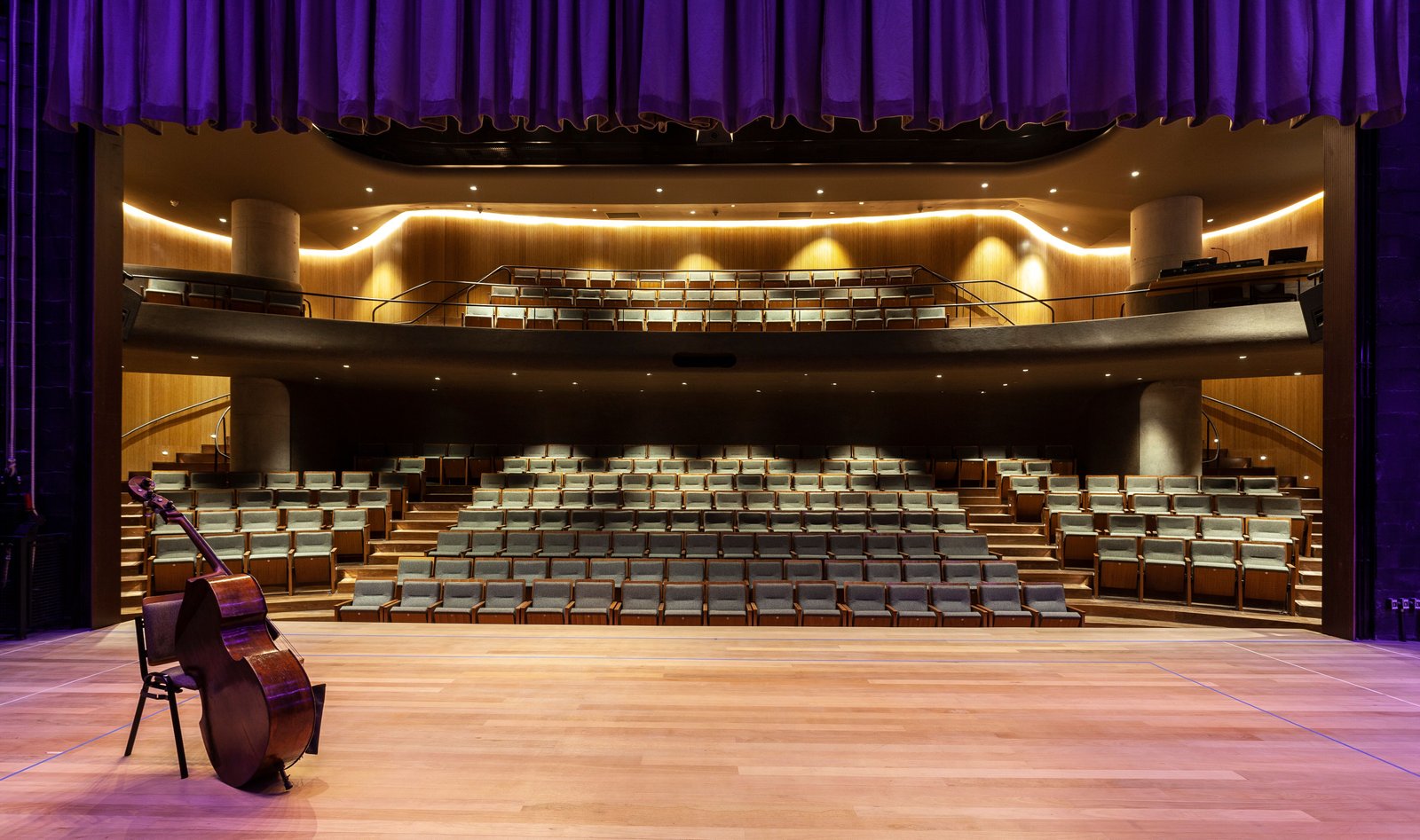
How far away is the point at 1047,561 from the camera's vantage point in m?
5.91

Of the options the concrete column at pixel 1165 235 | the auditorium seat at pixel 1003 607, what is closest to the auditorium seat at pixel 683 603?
the auditorium seat at pixel 1003 607

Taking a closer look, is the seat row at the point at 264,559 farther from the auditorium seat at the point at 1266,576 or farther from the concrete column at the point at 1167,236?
the concrete column at the point at 1167,236

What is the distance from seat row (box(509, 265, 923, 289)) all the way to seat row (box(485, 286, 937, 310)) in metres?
0.27

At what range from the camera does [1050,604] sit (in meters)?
4.32

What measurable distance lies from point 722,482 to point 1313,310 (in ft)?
16.2

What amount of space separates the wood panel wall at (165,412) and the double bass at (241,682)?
26.2 ft

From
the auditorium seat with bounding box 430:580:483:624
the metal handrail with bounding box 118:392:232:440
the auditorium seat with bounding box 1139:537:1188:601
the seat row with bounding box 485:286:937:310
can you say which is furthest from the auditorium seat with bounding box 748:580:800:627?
the metal handrail with bounding box 118:392:232:440

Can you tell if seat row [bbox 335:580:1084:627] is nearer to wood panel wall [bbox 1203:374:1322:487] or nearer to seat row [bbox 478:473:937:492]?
seat row [bbox 478:473:937:492]

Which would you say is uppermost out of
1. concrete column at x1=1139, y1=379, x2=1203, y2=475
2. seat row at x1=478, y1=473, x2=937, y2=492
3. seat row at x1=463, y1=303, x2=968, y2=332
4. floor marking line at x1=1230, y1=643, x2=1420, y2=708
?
seat row at x1=463, y1=303, x2=968, y2=332

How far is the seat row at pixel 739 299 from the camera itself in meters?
8.39

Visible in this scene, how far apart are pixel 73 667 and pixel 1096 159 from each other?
7846mm

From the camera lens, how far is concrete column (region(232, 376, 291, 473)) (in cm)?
762

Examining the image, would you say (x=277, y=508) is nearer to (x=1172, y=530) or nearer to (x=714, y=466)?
(x=714, y=466)

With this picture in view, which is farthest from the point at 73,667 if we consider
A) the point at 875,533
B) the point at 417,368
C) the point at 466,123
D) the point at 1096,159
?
the point at 1096,159
